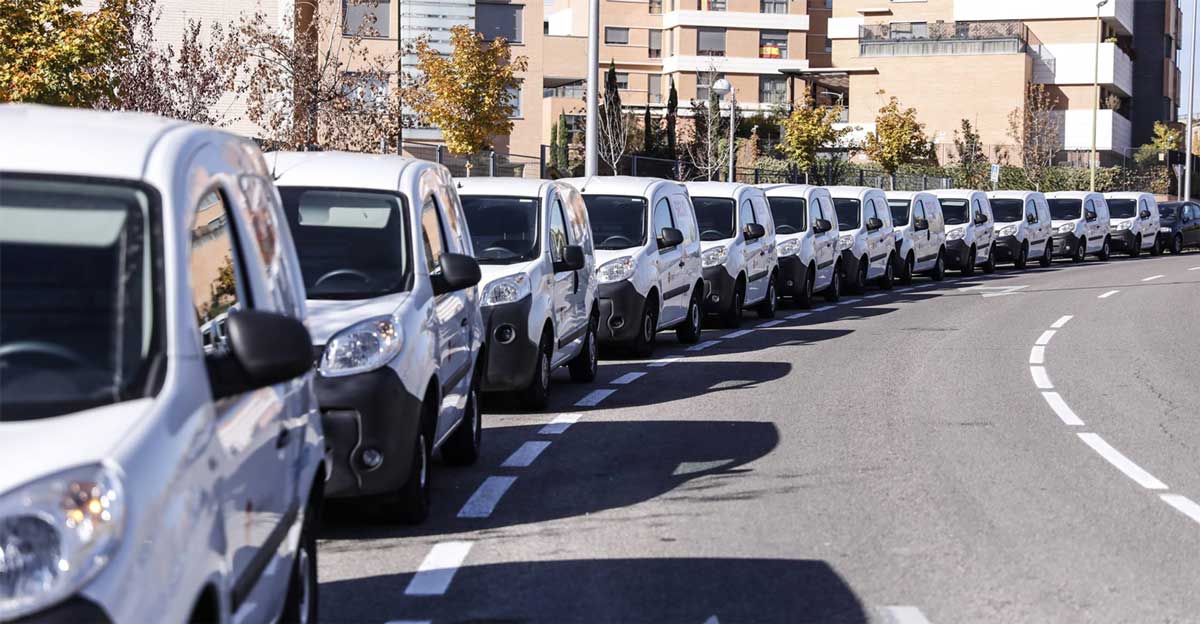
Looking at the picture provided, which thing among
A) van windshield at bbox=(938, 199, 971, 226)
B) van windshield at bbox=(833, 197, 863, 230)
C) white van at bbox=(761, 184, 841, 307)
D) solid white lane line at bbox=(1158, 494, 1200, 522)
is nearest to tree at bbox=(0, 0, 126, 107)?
white van at bbox=(761, 184, 841, 307)

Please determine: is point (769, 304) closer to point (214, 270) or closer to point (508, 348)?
point (508, 348)

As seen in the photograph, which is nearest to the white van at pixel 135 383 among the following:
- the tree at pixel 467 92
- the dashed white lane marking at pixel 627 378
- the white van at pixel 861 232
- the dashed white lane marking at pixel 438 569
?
the dashed white lane marking at pixel 438 569

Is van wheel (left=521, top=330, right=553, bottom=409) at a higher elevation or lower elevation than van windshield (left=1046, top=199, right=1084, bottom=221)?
lower

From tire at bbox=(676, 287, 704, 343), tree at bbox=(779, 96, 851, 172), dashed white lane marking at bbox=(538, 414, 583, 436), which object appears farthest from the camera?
tree at bbox=(779, 96, 851, 172)

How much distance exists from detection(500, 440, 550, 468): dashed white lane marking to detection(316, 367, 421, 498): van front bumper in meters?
2.34

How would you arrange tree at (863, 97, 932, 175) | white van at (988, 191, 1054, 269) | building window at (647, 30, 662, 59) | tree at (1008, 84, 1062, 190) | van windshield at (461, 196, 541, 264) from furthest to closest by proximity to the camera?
1. building window at (647, 30, 662, 59)
2. tree at (1008, 84, 1062, 190)
3. tree at (863, 97, 932, 175)
4. white van at (988, 191, 1054, 269)
5. van windshield at (461, 196, 541, 264)

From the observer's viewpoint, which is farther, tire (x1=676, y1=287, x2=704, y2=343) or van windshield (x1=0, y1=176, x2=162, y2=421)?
tire (x1=676, y1=287, x2=704, y2=343)

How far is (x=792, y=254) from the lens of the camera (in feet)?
82.6

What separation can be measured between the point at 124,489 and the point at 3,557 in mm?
257

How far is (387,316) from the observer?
8.22 m

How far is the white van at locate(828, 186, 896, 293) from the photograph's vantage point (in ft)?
95.3

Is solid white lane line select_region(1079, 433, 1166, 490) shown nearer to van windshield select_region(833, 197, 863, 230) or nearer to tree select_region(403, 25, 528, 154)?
van windshield select_region(833, 197, 863, 230)

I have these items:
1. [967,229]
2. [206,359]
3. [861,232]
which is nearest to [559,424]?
[206,359]

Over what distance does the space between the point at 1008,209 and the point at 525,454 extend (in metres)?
32.5
